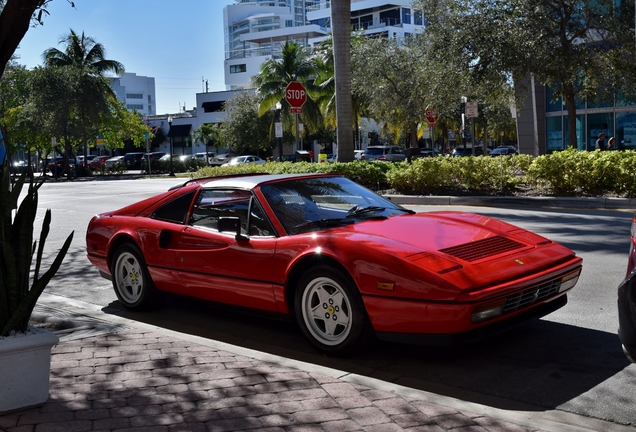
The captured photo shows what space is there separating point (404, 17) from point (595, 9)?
309ft

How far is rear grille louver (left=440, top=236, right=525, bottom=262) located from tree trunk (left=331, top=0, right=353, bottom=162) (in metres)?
15.5

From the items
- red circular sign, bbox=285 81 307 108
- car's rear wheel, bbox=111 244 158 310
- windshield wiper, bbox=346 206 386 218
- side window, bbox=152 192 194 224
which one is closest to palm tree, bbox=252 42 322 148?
red circular sign, bbox=285 81 307 108

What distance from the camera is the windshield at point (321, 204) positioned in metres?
6.04

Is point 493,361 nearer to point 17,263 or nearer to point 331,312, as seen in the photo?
point 331,312

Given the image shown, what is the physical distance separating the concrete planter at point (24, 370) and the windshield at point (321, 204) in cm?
221

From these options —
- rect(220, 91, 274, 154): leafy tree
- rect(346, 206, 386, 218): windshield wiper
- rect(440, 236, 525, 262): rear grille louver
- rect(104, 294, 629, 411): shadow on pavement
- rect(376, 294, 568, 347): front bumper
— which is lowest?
rect(104, 294, 629, 411): shadow on pavement

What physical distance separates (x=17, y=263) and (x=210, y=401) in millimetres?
1437

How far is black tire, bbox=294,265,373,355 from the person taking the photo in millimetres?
5254

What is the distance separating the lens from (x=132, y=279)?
24.1 ft

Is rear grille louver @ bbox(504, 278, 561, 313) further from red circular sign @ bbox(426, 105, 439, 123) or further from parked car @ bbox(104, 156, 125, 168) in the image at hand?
parked car @ bbox(104, 156, 125, 168)

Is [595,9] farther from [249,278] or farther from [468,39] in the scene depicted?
[249,278]

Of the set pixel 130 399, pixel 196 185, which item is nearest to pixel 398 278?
pixel 130 399

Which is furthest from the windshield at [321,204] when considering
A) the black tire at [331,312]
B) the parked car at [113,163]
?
the parked car at [113,163]

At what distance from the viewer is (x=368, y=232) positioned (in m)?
5.59
